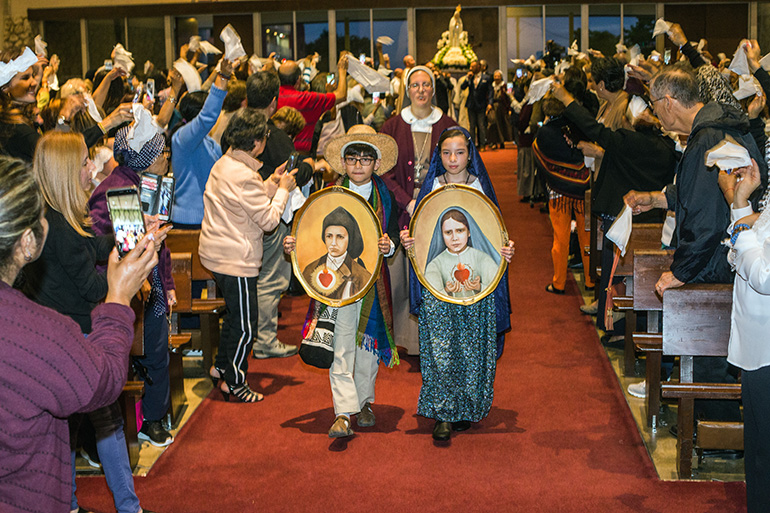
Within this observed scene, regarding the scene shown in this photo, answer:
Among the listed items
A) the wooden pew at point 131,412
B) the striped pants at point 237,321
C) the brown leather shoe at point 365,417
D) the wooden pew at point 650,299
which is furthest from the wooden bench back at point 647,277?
the wooden pew at point 131,412

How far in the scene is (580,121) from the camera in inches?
237

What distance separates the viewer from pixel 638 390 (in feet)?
18.0

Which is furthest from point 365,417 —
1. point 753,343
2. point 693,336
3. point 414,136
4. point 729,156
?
point 729,156

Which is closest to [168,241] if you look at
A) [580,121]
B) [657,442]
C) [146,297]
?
[146,297]

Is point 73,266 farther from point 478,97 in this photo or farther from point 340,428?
point 478,97

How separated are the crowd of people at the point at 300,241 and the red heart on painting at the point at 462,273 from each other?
4 cm

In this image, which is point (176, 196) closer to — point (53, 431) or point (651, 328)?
point (651, 328)

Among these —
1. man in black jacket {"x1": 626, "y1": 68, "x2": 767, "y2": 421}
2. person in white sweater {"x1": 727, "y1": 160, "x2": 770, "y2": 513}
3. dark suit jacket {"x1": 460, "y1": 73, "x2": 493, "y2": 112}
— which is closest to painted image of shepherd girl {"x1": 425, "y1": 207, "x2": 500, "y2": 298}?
man in black jacket {"x1": 626, "y1": 68, "x2": 767, "y2": 421}

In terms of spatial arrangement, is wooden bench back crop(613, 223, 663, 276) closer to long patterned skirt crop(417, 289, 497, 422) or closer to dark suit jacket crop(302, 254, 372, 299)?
long patterned skirt crop(417, 289, 497, 422)

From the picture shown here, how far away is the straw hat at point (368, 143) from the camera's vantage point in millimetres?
4922

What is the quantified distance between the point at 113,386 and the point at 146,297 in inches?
82.8

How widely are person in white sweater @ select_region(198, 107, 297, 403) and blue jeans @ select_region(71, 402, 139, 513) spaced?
165cm

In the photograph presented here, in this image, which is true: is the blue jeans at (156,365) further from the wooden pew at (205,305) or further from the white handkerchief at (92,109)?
the white handkerchief at (92,109)

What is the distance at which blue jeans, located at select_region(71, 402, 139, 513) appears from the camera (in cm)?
364
